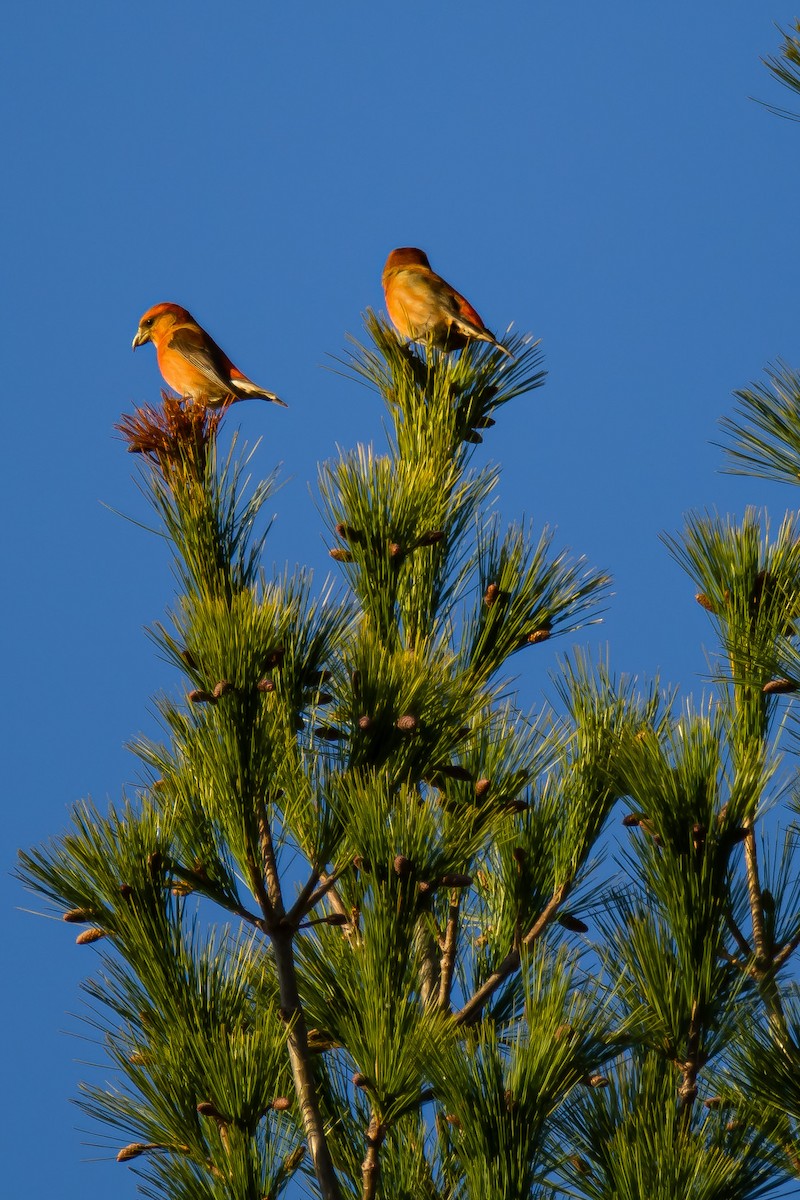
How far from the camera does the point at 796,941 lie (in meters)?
3.08

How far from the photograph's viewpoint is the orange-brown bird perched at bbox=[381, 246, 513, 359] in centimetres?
481

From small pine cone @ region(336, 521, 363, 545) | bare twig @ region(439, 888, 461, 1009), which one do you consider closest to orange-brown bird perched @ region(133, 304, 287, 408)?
small pine cone @ region(336, 521, 363, 545)

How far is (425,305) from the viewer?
16.9 feet

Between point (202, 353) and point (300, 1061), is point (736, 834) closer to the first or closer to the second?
point (300, 1061)

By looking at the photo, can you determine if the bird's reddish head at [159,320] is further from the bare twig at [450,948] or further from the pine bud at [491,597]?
the bare twig at [450,948]

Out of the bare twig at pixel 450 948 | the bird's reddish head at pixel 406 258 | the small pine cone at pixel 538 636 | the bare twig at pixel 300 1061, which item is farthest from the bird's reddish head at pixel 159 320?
the bare twig at pixel 300 1061

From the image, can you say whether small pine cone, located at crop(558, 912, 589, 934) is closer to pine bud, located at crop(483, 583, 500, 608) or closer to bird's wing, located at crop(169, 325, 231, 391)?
pine bud, located at crop(483, 583, 500, 608)

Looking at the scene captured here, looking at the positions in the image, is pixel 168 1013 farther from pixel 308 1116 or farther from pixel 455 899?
pixel 455 899

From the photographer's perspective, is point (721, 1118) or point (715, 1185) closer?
point (715, 1185)

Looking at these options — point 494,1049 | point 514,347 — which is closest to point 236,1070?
point 494,1049

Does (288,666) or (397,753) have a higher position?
(288,666)

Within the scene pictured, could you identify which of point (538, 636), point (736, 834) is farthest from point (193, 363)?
point (736, 834)

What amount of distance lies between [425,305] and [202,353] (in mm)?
891

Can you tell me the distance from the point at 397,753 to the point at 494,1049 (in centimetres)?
64
